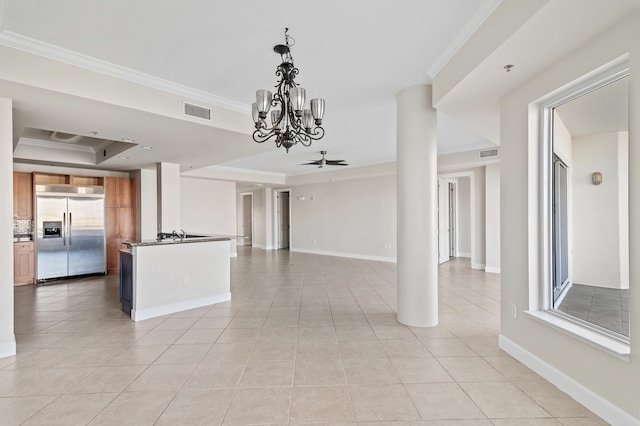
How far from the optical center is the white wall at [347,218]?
8.78 meters

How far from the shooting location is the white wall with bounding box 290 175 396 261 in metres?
8.78

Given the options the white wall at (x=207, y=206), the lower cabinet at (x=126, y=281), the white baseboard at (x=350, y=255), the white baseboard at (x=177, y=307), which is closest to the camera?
the white baseboard at (x=177, y=307)

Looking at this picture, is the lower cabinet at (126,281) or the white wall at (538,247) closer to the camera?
the white wall at (538,247)

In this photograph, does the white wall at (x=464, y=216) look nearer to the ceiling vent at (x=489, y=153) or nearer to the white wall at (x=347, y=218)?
the white wall at (x=347, y=218)

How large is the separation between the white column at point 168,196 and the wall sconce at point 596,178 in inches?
265

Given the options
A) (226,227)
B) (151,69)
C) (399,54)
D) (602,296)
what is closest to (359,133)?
(399,54)

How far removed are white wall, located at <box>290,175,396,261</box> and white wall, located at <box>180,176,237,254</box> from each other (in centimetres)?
239

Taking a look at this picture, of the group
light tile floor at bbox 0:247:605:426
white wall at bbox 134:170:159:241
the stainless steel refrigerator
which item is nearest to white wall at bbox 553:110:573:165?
light tile floor at bbox 0:247:605:426

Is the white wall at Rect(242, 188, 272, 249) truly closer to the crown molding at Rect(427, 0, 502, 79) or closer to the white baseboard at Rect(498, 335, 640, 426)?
the crown molding at Rect(427, 0, 502, 79)

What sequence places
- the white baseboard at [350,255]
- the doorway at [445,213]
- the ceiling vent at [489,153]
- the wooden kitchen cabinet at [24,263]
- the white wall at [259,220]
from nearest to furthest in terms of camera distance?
the wooden kitchen cabinet at [24,263] → the ceiling vent at [489,153] → the doorway at [445,213] → the white baseboard at [350,255] → the white wall at [259,220]

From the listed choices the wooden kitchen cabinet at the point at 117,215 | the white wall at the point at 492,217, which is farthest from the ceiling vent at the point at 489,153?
the wooden kitchen cabinet at the point at 117,215

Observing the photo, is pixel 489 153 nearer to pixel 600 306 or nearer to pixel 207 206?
pixel 600 306

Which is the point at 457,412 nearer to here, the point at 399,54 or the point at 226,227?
the point at 399,54

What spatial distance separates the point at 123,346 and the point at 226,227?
6.87 meters
